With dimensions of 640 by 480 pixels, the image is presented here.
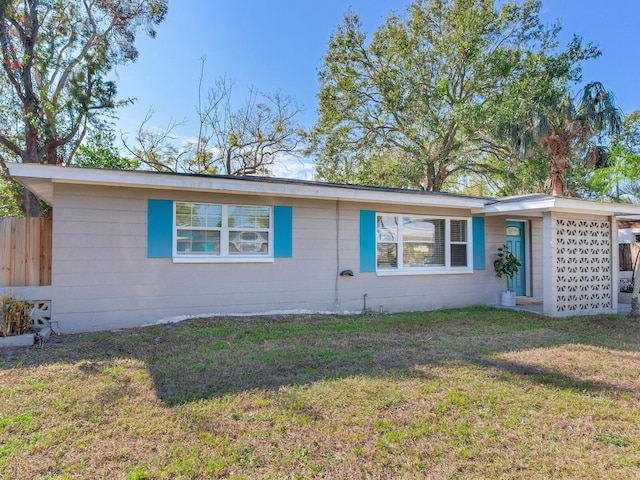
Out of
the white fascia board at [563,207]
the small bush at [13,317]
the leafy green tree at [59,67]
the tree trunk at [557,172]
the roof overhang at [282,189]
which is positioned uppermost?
the leafy green tree at [59,67]

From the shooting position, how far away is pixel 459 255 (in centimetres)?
905

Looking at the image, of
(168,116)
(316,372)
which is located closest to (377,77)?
(168,116)

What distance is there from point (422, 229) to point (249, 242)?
4014mm

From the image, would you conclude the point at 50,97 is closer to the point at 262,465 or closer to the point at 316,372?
the point at 316,372

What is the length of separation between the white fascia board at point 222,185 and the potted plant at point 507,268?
1.54 meters

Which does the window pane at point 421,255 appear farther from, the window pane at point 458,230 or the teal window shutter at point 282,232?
the teal window shutter at point 282,232

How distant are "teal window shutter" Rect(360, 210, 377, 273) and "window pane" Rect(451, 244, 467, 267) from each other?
7.11ft

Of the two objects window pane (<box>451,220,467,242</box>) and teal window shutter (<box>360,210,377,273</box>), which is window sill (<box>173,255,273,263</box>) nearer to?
teal window shutter (<box>360,210,377,273</box>)

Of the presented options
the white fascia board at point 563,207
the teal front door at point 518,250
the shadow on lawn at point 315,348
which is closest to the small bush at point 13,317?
the shadow on lawn at point 315,348

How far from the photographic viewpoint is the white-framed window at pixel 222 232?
6734 mm

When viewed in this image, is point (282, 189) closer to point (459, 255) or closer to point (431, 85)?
point (459, 255)

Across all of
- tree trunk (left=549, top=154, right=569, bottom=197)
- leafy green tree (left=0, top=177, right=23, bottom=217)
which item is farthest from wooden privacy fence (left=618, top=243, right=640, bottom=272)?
leafy green tree (left=0, top=177, right=23, bottom=217)

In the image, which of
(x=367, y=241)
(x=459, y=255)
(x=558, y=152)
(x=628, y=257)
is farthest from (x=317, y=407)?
(x=628, y=257)

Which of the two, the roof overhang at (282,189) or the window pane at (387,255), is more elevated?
the roof overhang at (282,189)
